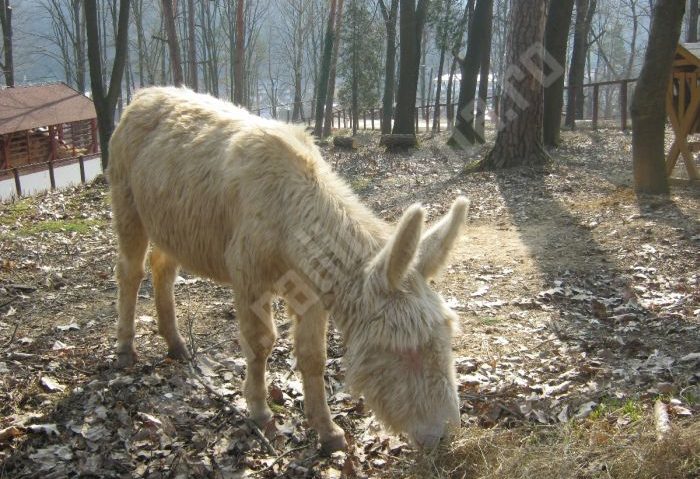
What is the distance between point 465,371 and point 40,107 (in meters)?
32.9

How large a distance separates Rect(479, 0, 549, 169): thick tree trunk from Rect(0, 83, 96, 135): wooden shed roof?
959 inches

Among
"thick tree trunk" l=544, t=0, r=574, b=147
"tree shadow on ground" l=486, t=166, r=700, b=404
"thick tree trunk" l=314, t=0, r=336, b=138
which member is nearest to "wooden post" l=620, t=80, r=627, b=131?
"thick tree trunk" l=544, t=0, r=574, b=147

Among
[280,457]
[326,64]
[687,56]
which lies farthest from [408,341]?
[326,64]

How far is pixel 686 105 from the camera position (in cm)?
1042

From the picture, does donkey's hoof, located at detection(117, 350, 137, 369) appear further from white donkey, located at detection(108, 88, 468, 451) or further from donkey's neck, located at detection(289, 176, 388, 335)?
donkey's neck, located at detection(289, 176, 388, 335)

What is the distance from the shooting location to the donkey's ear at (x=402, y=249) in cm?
284

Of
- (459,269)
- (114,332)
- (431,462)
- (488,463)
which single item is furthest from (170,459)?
(459,269)

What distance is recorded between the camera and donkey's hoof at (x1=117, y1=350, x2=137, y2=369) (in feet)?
16.4

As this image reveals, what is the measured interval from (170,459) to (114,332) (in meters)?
2.35

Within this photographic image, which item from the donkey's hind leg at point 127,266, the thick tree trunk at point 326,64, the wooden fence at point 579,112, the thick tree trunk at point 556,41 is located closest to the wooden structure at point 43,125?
the wooden fence at point 579,112

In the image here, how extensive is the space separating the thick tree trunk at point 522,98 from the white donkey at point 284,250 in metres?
8.71

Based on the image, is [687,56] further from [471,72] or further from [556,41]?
[471,72]

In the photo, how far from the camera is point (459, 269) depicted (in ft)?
23.6

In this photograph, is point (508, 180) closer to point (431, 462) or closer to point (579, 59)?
point (431, 462)
